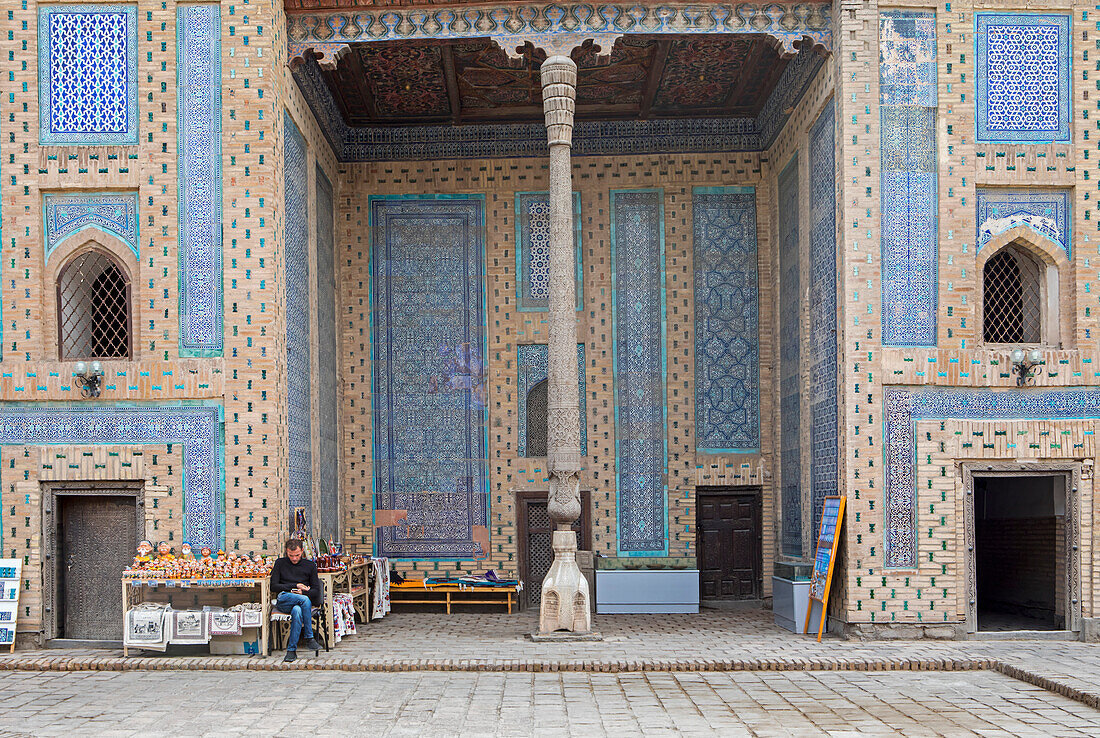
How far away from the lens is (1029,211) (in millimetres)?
11664

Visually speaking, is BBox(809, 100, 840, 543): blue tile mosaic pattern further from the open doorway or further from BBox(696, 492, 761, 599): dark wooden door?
BBox(696, 492, 761, 599): dark wooden door

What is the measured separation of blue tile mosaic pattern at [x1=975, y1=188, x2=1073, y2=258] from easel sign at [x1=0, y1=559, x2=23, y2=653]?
1014 centimetres

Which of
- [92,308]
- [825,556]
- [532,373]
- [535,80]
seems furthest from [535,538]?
[92,308]

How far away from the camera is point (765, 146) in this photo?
599 inches

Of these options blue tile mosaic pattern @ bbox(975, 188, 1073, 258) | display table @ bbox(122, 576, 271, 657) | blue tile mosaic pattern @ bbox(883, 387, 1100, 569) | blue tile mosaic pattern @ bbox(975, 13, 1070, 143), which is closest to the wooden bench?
display table @ bbox(122, 576, 271, 657)

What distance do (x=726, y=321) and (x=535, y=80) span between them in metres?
4.04

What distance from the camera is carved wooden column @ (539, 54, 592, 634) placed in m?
11.3

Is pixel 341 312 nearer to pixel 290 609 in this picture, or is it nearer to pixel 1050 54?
pixel 290 609

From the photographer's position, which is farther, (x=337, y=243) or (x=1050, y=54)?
(x=337, y=243)

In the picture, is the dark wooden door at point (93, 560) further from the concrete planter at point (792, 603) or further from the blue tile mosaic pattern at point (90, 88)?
the concrete planter at point (792, 603)

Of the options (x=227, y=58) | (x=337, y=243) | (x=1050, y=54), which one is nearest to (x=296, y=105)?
(x=227, y=58)

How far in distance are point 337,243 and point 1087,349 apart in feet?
30.2

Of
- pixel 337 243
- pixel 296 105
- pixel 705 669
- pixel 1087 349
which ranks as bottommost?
pixel 705 669

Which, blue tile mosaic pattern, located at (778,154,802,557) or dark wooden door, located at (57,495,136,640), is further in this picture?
blue tile mosaic pattern, located at (778,154,802,557)
